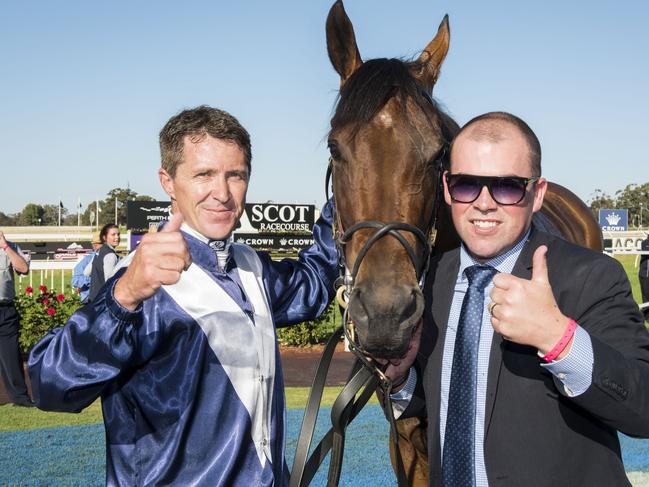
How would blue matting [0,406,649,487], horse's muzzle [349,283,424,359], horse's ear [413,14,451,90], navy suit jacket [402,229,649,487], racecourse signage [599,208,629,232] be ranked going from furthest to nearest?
racecourse signage [599,208,629,232] < blue matting [0,406,649,487] < horse's ear [413,14,451,90] < horse's muzzle [349,283,424,359] < navy suit jacket [402,229,649,487]

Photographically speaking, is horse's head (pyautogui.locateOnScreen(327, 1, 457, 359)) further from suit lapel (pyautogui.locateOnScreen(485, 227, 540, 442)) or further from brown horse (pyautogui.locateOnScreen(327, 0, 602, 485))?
suit lapel (pyautogui.locateOnScreen(485, 227, 540, 442))

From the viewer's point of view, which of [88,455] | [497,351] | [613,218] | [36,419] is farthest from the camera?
[613,218]

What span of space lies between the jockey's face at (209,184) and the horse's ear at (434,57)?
3.78 feet

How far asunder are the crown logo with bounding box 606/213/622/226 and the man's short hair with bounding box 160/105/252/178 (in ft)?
116

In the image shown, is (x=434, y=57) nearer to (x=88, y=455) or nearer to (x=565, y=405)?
(x=565, y=405)

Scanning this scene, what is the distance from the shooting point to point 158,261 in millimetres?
1498

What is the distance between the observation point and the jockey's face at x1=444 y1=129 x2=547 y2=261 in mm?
1826

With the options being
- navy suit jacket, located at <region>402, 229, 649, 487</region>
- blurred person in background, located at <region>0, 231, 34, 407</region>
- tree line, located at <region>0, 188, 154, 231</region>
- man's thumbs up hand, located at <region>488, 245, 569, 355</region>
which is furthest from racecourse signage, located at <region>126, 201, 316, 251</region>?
tree line, located at <region>0, 188, 154, 231</region>

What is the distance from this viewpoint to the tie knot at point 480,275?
1.88 metres

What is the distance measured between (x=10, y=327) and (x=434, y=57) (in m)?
6.27

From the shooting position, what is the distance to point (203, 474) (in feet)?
6.03

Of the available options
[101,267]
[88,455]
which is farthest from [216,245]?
[101,267]

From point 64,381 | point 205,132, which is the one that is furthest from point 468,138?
point 64,381

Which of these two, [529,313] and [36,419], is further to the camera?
[36,419]
